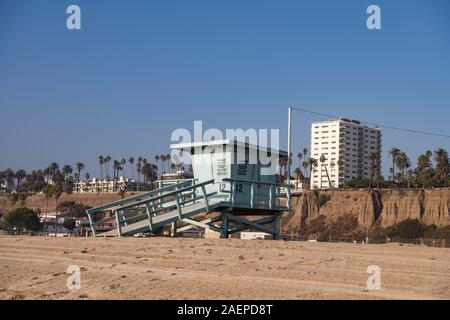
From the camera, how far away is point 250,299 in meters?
7.84

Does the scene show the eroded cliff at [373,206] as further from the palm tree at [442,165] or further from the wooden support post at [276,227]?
the wooden support post at [276,227]

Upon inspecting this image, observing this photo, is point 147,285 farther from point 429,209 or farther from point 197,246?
point 429,209

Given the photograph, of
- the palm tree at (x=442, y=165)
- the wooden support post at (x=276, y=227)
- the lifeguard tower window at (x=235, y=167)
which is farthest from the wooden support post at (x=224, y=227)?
the palm tree at (x=442, y=165)

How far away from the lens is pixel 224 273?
10.1m

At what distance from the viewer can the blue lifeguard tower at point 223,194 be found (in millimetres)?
21859

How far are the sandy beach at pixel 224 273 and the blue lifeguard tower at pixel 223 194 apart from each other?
7482 mm

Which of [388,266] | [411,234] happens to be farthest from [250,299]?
[411,234]

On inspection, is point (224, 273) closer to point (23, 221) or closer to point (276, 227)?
point (276, 227)

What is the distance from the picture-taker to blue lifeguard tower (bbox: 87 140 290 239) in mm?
21859

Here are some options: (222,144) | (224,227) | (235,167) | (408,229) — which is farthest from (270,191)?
(408,229)

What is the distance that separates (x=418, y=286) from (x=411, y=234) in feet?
256

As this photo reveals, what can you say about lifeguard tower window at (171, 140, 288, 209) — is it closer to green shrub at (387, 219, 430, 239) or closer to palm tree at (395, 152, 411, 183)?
green shrub at (387, 219, 430, 239)

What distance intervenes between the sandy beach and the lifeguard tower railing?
22.7ft

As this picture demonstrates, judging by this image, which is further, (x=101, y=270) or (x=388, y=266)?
(x=101, y=270)
